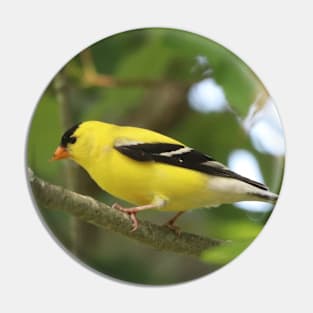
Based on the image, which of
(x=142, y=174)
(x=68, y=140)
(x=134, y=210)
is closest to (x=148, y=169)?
(x=142, y=174)

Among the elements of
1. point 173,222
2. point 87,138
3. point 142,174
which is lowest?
point 173,222

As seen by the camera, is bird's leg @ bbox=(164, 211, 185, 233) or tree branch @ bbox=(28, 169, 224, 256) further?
bird's leg @ bbox=(164, 211, 185, 233)

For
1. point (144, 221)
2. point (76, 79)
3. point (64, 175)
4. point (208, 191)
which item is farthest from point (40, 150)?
point (208, 191)

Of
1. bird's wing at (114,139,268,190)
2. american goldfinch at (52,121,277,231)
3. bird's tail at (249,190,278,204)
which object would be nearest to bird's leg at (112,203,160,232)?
american goldfinch at (52,121,277,231)

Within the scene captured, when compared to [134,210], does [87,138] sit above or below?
above

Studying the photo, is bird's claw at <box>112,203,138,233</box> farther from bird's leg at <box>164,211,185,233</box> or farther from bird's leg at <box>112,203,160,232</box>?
bird's leg at <box>164,211,185,233</box>

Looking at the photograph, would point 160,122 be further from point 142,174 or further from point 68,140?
point 68,140

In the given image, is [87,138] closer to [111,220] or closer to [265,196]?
[111,220]

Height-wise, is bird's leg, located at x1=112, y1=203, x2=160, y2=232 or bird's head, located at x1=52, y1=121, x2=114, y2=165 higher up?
bird's head, located at x1=52, y1=121, x2=114, y2=165
